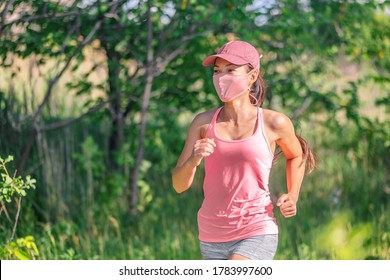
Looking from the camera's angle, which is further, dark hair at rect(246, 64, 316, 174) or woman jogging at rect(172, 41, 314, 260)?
dark hair at rect(246, 64, 316, 174)

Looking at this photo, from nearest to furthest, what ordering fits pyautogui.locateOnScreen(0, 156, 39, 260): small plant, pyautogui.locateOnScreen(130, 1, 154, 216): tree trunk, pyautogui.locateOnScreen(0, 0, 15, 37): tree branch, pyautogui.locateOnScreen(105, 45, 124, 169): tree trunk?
pyautogui.locateOnScreen(0, 156, 39, 260): small plant < pyautogui.locateOnScreen(0, 0, 15, 37): tree branch < pyautogui.locateOnScreen(130, 1, 154, 216): tree trunk < pyautogui.locateOnScreen(105, 45, 124, 169): tree trunk

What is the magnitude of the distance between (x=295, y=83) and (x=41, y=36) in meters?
2.35

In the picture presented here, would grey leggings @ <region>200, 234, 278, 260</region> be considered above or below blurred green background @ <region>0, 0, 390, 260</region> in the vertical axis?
above

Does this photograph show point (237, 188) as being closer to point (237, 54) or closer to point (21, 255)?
point (237, 54)

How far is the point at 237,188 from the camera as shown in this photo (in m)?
3.22

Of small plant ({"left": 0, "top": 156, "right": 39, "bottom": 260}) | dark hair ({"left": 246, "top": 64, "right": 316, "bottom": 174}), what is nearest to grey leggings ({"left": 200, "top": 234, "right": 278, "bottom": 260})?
dark hair ({"left": 246, "top": 64, "right": 316, "bottom": 174})

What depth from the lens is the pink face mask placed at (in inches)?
129

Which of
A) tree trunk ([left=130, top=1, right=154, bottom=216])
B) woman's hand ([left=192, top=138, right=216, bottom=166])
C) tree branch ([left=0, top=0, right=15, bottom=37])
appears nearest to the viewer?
woman's hand ([left=192, top=138, right=216, bottom=166])

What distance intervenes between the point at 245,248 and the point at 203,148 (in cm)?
44

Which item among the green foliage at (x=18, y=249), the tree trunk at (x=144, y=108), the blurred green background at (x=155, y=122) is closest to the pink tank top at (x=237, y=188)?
the green foliage at (x=18, y=249)

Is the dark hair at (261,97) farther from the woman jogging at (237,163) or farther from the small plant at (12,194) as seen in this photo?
the small plant at (12,194)

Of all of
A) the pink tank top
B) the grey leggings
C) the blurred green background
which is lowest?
the blurred green background

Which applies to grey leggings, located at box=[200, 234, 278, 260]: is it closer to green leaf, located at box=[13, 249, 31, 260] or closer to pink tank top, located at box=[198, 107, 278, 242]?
pink tank top, located at box=[198, 107, 278, 242]

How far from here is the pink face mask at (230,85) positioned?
3285 mm
